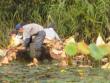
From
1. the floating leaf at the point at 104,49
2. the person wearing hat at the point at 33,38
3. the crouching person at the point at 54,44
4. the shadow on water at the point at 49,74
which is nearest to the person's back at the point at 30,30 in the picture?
the person wearing hat at the point at 33,38

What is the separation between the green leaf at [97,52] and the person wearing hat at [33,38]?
46.9 inches

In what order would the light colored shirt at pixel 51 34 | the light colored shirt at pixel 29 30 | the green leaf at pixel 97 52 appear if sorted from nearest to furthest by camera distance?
the green leaf at pixel 97 52 < the light colored shirt at pixel 29 30 < the light colored shirt at pixel 51 34

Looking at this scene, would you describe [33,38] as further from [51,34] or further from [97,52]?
[97,52]

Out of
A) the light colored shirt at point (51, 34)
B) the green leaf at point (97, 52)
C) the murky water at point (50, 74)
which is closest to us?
the murky water at point (50, 74)

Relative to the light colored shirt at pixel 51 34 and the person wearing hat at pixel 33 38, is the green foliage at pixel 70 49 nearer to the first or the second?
the person wearing hat at pixel 33 38

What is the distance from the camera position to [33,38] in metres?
10.6

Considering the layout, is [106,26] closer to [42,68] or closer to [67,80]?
[42,68]

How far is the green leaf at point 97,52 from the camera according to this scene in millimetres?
9750

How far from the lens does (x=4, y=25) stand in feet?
39.0

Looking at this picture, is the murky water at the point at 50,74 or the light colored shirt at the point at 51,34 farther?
the light colored shirt at the point at 51,34

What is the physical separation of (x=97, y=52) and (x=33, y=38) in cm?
150

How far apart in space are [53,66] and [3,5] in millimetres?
3345

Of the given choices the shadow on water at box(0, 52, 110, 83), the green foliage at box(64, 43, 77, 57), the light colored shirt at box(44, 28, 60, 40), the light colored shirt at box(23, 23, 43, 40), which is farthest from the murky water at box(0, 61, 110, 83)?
the light colored shirt at box(44, 28, 60, 40)

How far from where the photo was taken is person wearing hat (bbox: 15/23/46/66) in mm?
10500
